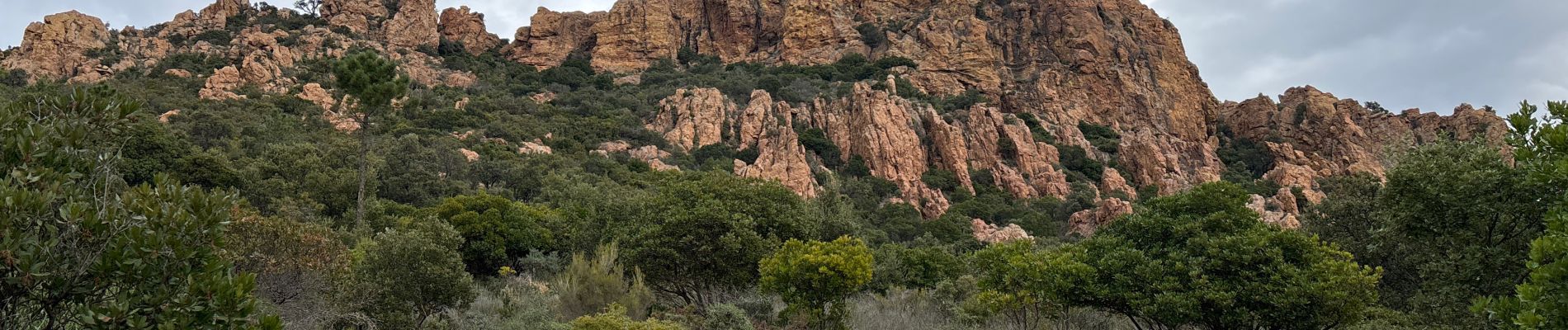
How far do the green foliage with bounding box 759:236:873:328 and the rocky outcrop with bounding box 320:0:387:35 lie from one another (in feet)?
209

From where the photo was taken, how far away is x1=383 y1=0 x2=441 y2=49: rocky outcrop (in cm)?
6662

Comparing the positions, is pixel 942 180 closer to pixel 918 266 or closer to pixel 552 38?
pixel 918 266

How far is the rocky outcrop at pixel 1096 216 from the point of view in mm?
36547

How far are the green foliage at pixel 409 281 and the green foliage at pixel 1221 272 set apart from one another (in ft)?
27.9

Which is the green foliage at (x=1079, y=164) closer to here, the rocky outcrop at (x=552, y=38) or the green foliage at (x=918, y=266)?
the green foliage at (x=918, y=266)

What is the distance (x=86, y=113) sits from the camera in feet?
14.0

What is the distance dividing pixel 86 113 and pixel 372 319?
263 inches

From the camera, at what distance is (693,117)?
5259 cm

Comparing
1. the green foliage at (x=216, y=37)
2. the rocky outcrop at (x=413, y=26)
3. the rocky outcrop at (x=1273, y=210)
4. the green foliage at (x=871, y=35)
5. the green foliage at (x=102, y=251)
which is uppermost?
the green foliage at (x=871, y=35)

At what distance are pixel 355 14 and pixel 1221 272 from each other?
72282 millimetres

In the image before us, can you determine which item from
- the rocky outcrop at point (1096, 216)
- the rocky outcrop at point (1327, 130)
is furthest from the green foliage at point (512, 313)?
the rocky outcrop at point (1327, 130)

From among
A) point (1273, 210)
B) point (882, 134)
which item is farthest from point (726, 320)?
point (882, 134)

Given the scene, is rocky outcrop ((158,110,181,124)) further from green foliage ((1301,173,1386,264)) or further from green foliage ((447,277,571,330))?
green foliage ((1301,173,1386,264))

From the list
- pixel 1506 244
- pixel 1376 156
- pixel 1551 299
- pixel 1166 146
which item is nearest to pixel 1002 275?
pixel 1506 244
